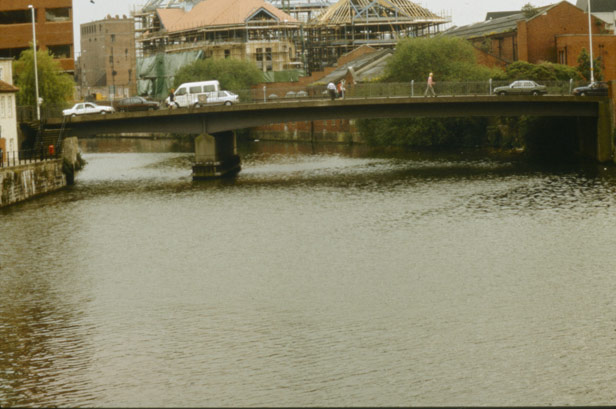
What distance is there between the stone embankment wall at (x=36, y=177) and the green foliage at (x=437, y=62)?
3279 cm

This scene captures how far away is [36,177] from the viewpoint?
206 feet

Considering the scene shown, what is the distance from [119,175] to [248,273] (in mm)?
44932

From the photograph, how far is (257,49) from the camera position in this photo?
162 meters

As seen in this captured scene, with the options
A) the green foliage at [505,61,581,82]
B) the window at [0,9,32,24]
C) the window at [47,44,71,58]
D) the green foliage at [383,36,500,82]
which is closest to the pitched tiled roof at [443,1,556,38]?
the green foliage at [505,61,581,82]

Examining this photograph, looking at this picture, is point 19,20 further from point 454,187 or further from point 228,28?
point 454,187

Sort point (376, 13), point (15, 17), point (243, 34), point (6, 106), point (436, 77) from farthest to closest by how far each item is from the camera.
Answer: point (243, 34) < point (376, 13) < point (15, 17) < point (436, 77) < point (6, 106)

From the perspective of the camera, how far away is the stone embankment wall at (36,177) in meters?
Result: 56.1

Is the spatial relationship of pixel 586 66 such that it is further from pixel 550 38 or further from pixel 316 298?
pixel 316 298

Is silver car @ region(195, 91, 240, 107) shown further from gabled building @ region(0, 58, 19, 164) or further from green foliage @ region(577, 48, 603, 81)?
green foliage @ region(577, 48, 603, 81)

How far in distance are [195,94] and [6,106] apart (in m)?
15.6

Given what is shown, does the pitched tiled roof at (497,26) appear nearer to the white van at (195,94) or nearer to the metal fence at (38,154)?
the white van at (195,94)

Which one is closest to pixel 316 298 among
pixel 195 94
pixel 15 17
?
pixel 195 94

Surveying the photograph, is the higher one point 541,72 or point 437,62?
point 437,62

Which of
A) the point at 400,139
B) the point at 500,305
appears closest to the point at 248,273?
the point at 500,305
